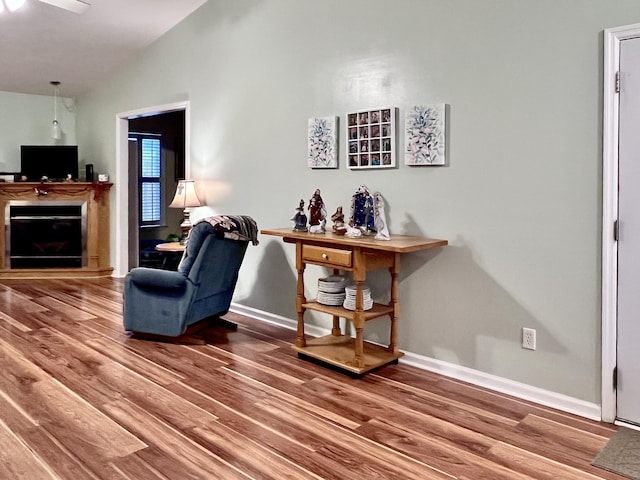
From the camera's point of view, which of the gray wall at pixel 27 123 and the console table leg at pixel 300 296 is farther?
the gray wall at pixel 27 123

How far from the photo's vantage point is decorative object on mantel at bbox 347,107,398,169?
11.6ft

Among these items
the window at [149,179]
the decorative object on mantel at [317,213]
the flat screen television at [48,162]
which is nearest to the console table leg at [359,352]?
the decorative object on mantel at [317,213]

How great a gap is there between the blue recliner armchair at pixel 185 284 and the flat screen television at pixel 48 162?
363 centimetres

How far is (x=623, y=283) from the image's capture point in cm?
262

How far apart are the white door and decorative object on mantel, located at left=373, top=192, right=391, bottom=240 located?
1253mm

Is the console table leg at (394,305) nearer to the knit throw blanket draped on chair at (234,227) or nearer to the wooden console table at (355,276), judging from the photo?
the wooden console table at (355,276)

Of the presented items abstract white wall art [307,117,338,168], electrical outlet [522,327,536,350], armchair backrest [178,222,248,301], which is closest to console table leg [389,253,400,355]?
electrical outlet [522,327,536,350]

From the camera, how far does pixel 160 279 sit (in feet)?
12.6

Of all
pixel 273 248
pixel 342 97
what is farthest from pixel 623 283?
pixel 273 248

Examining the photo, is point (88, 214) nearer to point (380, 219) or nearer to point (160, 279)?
point (160, 279)

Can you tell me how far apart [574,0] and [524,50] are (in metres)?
0.32

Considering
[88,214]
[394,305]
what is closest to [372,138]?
[394,305]

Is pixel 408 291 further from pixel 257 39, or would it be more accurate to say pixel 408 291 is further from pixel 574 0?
pixel 257 39

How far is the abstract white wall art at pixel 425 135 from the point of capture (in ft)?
10.8
